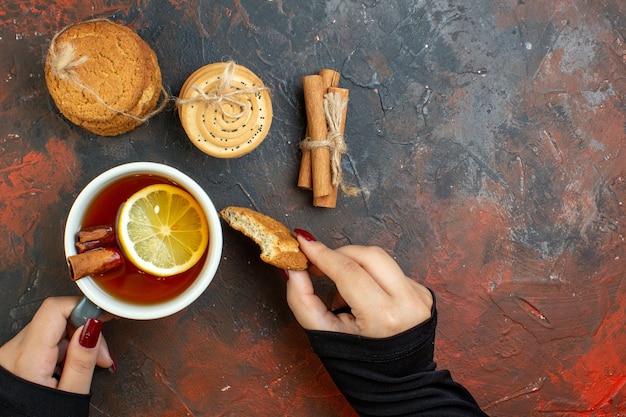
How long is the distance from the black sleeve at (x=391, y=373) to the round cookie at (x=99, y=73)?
2.48 ft

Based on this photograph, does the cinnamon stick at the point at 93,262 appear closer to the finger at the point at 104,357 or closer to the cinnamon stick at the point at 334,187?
the finger at the point at 104,357

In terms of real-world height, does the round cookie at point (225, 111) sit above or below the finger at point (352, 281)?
above

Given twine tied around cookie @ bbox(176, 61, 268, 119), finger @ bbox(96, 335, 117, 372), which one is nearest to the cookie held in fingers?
twine tied around cookie @ bbox(176, 61, 268, 119)

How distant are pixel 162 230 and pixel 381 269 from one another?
566 mm

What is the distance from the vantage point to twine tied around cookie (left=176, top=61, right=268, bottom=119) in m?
1.44

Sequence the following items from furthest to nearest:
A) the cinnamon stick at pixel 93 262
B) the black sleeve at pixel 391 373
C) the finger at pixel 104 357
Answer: the finger at pixel 104 357, the black sleeve at pixel 391 373, the cinnamon stick at pixel 93 262

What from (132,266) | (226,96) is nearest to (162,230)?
(132,266)

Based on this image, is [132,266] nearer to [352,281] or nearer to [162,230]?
[162,230]

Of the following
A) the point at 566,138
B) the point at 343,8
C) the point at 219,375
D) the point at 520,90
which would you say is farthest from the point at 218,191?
the point at 566,138

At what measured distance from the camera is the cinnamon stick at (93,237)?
4.64ft

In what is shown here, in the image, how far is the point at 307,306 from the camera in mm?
1511

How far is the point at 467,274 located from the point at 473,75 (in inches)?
24.2

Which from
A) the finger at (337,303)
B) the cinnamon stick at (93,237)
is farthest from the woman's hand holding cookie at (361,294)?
the cinnamon stick at (93,237)

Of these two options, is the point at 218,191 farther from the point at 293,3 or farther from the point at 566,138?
the point at 566,138
